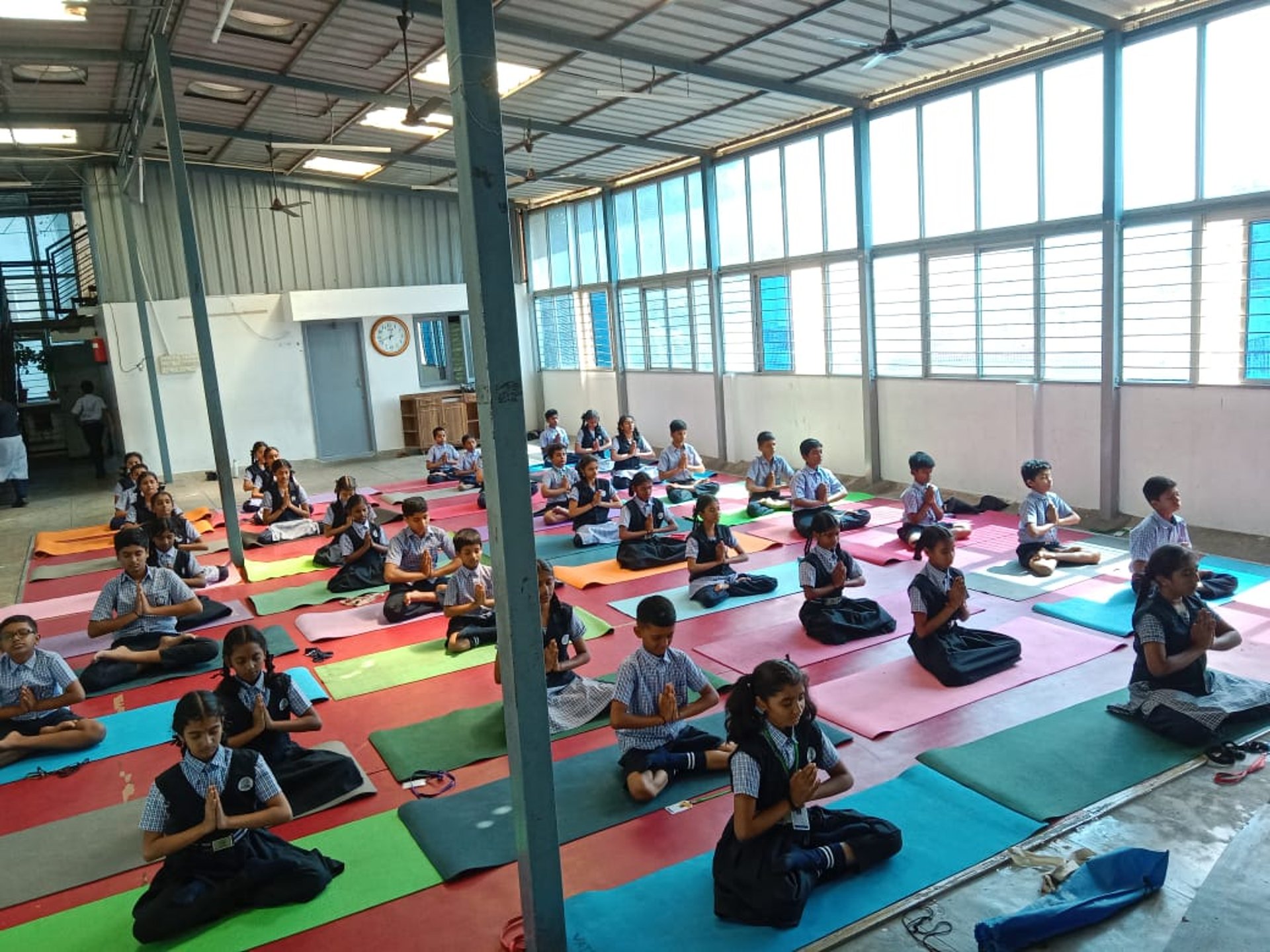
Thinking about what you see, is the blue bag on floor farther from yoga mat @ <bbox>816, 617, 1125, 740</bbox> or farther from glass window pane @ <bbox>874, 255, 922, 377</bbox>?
glass window pane @ <bbox>874, 255, 922, 377</bbox>

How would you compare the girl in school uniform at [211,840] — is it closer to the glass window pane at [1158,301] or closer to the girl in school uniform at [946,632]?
the girl in school uniform at [946,632]

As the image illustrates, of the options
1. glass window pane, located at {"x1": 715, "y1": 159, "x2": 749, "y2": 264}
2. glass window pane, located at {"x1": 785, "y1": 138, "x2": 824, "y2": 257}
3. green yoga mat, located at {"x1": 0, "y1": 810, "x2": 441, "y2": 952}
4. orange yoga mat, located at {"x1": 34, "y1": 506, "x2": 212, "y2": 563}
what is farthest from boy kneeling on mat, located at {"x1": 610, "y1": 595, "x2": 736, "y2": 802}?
glass window pane, located at {"x1": 715, "y1": 159, "x2": 749, "y2": 264}

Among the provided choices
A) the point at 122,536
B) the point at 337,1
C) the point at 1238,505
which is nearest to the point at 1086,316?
the point at 1238,505

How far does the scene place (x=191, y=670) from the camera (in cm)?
729

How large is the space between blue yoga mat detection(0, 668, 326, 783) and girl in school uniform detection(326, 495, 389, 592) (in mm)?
2465

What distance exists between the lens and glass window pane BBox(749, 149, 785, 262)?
13.6m

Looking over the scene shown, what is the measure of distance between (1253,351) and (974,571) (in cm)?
316

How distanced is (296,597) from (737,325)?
27.4ft

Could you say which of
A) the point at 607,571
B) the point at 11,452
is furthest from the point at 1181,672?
the point at 11,452

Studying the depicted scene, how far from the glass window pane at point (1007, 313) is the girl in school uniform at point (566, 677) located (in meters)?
6.92

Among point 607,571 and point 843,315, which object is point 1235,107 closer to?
point 843,315

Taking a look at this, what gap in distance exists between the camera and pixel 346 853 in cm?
449

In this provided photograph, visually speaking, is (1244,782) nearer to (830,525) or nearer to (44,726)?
(830,525)

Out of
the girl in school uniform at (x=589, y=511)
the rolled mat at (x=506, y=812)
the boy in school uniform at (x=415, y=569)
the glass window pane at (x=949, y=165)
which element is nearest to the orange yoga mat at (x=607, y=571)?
the girl in school uniform at (x=589, y=511)
